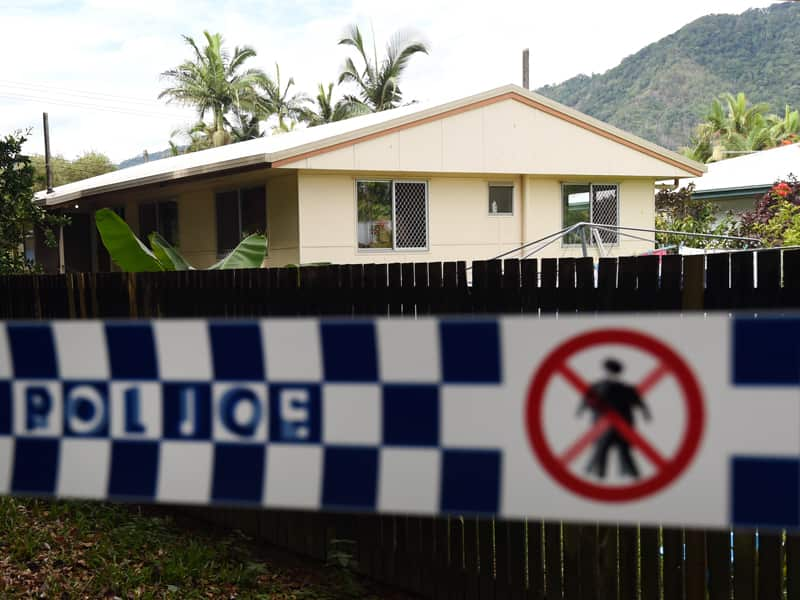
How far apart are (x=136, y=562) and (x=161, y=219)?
16.7 metres

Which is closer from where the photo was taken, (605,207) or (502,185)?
(502,185)

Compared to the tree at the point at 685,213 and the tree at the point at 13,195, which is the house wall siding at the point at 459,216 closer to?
the tree at the point at 13,195

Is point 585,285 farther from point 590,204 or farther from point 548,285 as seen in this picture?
point 590,204

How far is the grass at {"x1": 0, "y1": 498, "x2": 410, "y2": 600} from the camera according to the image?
4.70m

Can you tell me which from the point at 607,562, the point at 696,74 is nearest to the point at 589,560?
the point at 607,562

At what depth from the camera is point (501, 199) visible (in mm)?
17469

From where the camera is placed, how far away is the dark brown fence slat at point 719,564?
11.2 feet

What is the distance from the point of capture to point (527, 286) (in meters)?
4.24

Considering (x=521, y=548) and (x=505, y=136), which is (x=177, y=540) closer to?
(x=521, y=548)

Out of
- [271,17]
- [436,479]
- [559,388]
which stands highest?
[271,17]

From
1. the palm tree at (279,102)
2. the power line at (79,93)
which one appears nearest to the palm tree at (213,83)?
the palm tree at (279,102)

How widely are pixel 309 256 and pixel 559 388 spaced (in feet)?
44.9

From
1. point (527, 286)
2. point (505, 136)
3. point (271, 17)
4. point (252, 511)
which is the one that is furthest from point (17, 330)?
point (271, 17)

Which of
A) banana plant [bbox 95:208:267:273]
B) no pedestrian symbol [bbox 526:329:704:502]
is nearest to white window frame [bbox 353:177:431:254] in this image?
banana plant [bbox 95:208:267:273]
